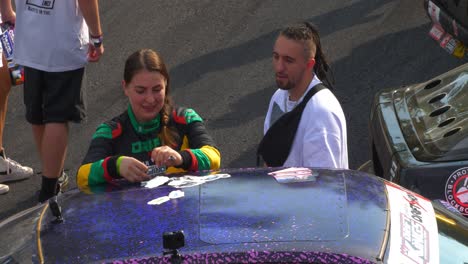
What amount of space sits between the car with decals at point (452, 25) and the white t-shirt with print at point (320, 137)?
2.99 metres

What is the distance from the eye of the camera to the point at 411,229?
11.2 ft

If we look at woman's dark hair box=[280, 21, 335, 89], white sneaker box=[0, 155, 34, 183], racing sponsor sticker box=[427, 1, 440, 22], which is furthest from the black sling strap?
racing sponsor sticker box=[427, 1, 440, 22]

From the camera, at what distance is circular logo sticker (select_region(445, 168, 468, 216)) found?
4793mm

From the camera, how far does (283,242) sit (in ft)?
10.1

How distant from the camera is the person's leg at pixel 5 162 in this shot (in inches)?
277

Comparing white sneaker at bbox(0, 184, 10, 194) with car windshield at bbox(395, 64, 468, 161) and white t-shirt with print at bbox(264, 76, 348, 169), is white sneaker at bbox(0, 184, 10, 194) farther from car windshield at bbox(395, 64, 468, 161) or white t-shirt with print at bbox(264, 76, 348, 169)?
white t-shirt with print at bbox(264, 76, 348, 169)

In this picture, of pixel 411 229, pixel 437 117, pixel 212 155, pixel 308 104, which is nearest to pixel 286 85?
pixel 308 104

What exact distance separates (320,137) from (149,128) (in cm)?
78

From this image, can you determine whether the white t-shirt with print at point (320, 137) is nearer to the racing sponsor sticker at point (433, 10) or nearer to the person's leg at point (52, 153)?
the person's leg at point (52, 153)

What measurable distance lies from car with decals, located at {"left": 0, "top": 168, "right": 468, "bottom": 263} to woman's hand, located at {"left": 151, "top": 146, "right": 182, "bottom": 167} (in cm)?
22

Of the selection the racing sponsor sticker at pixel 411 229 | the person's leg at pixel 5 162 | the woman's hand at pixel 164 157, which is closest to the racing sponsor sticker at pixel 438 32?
the person's leg at pixel 5 162

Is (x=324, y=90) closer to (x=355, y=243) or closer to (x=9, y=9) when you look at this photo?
(x=355, y=243)

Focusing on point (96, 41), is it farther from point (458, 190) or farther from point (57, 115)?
point (458, 190)

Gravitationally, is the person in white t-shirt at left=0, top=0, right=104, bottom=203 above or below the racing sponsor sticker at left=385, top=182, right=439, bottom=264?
above
